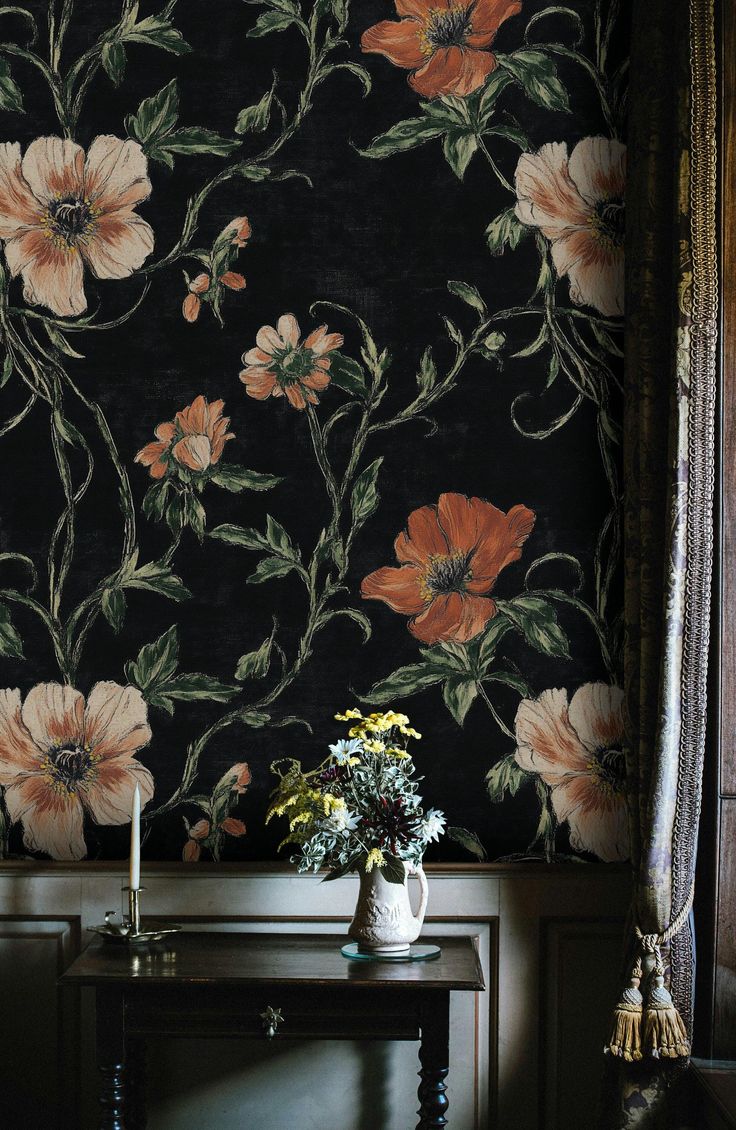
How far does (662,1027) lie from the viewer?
6.59ft

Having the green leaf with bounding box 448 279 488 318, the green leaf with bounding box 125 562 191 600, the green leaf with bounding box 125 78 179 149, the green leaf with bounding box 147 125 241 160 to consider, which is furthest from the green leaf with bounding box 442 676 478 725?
the green leaf with bounding box 125 78 179 149

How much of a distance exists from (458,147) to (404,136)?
0.12 m

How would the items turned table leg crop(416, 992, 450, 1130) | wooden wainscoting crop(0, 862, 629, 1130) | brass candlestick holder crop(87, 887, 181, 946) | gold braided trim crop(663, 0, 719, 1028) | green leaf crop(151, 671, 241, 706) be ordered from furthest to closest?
green leaf crop(151, 671, 241, 706) → wooden wainscoting crop(0, 862, 629, 1130) → brass candlestick holder crop(87, 887, 181, 946) → gold braided trim crop(663, 0, 719, 1028) → turned table leg crop(416, 992, 450, 1130)

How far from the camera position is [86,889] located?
2402mm

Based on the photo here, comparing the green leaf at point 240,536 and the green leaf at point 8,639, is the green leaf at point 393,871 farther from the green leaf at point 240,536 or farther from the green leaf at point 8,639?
the green leaf at point 8,639

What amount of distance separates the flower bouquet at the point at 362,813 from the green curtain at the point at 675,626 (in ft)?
1.39

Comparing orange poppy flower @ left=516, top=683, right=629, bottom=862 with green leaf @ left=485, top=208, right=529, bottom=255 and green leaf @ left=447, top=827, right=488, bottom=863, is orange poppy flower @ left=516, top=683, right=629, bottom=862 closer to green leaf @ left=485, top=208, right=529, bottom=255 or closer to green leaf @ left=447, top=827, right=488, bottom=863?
green leaf @ left=447, top=827, right=488, bottom=863

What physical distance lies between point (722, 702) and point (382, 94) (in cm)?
149

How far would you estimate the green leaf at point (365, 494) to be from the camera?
2473mm

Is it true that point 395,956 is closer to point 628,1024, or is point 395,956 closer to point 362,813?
point 362,813

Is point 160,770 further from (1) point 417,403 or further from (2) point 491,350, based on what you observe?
(2) point 491,350

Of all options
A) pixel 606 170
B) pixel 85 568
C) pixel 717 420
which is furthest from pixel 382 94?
pixel 85 568

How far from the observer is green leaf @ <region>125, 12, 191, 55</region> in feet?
8.32

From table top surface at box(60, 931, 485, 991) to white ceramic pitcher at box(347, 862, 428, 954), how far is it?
0.15 feet
